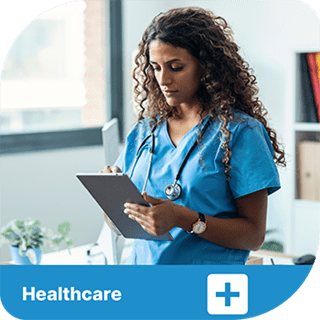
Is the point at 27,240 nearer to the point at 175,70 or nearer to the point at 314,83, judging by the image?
the point at 175,70

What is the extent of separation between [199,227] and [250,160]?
0.18m

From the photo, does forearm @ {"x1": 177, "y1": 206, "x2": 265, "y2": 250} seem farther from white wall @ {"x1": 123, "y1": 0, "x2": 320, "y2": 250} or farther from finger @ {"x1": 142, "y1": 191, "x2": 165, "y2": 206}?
white wall @ {"x1": 123, "y1": 0, "x2": 320, "y2": 250}

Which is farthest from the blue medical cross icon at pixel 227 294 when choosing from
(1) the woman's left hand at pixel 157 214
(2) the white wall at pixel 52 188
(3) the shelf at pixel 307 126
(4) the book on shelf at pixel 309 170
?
(3) the shelf at pixel 307 126

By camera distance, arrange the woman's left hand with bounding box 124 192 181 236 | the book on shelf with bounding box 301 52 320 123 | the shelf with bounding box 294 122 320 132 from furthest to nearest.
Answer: the shelf with bounding box 294 122 320 132 → the book on shelf with bounding box 301 52 320 123 → the woman's left hand with bounding box 124 192 181 236

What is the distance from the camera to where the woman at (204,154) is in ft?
3.06


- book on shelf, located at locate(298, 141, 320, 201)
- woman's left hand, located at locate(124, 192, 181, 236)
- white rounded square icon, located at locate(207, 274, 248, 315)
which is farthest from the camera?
book on shelf, located at locate(298, 141, 320, 201)

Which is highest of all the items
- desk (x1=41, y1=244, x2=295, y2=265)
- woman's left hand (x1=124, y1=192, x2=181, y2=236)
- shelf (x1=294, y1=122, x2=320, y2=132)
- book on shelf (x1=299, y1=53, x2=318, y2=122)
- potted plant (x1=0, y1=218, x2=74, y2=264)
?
book on shelf (x1=299, y1=53, x2=318, y2=122)

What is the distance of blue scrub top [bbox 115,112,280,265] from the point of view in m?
0.95

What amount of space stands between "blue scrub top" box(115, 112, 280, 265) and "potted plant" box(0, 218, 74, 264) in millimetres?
421

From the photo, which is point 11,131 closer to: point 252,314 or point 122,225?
point 122,225

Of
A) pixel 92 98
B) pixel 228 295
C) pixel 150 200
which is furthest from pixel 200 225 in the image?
pixel 92 98

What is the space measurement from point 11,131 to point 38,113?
9.5 inches

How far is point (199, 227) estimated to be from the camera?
918mm

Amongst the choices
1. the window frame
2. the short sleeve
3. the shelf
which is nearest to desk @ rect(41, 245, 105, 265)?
the window frame
